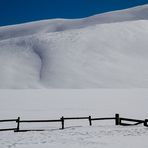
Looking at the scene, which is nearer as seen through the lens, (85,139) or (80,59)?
(85,139)

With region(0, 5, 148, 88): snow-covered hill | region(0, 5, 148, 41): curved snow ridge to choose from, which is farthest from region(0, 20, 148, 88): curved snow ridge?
region(0, 5, 148, 41): curved snow ridge

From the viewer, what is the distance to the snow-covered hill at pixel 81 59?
79.8m

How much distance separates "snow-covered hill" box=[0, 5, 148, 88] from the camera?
79.8m

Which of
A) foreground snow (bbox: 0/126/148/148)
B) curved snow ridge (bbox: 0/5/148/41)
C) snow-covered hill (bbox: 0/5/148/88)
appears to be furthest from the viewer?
curved snow ridge (bbox: 0/5/148/41)

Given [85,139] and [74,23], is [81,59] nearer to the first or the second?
[85,139]

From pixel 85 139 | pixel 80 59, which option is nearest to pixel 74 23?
pixel 80 59

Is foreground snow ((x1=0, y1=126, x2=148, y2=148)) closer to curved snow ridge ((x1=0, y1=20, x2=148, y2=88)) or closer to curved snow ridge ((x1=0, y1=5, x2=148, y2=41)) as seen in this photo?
curved snow ridge ((x1=0, y1=20, x2=148, y2=88))

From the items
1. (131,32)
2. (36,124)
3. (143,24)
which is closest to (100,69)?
(131,32)

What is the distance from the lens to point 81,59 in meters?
91.9

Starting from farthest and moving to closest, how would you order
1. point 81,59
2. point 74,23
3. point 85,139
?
point 74,23, point 81,59, point 85,139

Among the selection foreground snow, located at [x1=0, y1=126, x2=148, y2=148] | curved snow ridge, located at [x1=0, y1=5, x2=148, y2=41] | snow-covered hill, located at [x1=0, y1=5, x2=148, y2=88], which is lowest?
foreground snow, located at [x1=0, y1=126, x2=148, y2=148]

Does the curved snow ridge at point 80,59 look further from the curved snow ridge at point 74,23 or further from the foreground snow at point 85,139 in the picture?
the curved snow ridge at point 74,23

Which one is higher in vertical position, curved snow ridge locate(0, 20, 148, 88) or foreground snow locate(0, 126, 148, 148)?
curved snow ridge locate(0, 20, 148, 88)

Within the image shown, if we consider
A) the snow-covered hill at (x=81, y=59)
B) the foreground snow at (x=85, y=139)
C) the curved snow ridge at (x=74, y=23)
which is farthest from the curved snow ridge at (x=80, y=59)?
the curved snow ridge at (x=74, y=23)
